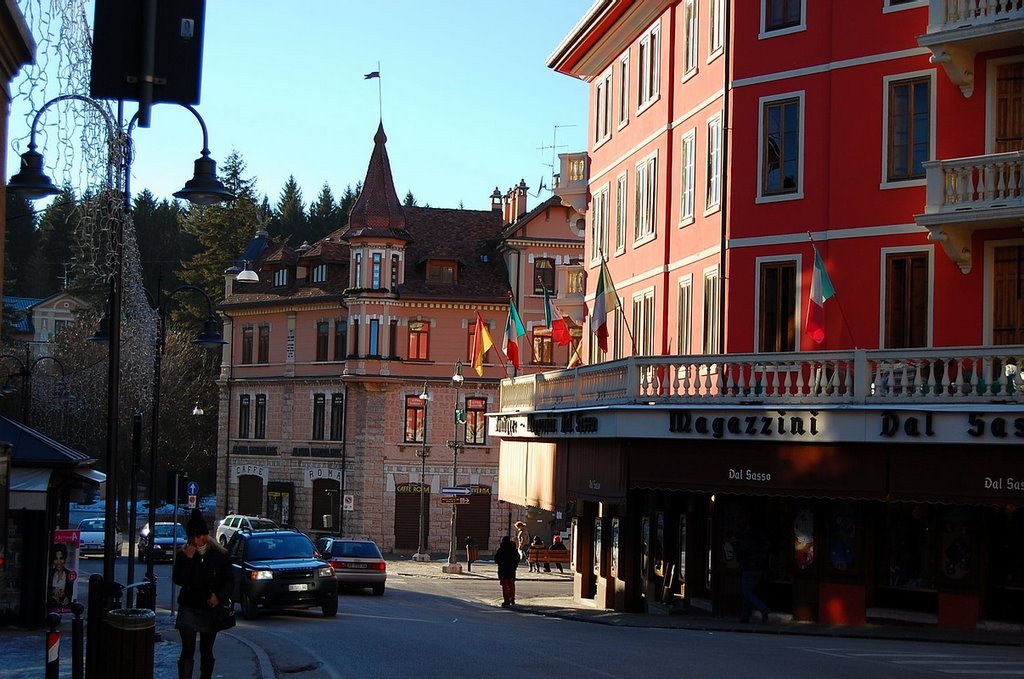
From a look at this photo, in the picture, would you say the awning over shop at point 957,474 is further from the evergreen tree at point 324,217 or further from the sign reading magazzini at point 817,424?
the evergreen tree at point 324,217

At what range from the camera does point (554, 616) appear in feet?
111

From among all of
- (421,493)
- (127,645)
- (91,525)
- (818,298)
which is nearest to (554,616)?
(818,298)

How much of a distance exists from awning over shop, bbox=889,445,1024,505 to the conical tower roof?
43219 mm

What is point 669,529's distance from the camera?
1300 inches

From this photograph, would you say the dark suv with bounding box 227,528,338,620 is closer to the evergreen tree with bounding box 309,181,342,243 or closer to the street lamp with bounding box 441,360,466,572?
the street lamp with bounding box 441,360,466,572

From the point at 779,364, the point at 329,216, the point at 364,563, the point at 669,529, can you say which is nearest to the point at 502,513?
the point at 364,563

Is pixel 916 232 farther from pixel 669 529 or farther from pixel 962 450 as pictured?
pixel 669 529

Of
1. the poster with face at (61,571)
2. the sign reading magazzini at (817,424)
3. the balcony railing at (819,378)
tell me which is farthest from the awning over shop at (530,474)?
the poster with face at (61,571)

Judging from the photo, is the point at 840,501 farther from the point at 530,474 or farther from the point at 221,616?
the point at 221,616

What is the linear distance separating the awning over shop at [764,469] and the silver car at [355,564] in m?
12.2

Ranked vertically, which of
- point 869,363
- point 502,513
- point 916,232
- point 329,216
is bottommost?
point 502,513

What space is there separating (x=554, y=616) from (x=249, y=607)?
7.70m

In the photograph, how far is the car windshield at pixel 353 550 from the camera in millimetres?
39375

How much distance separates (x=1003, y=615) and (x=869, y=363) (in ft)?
16.9
